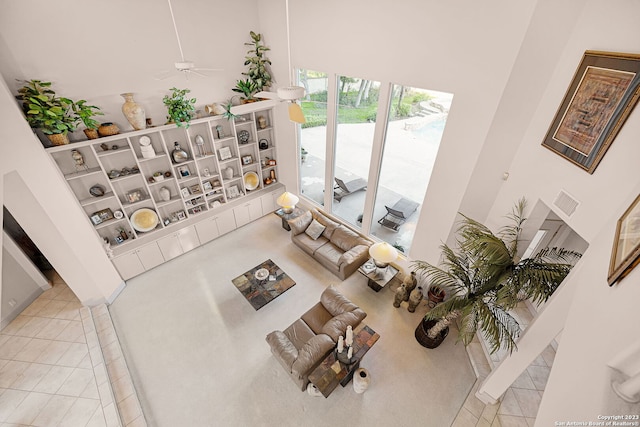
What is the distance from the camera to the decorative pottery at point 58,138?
419 centimetres

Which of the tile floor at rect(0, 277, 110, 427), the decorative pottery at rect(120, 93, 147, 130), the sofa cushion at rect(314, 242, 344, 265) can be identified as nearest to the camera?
the tile floor at rect(0, 277, 110, 427)

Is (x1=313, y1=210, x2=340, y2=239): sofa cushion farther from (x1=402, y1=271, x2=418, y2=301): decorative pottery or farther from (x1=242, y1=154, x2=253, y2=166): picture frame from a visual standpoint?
(x1=242, y1=154, x2=253, y2=166): picture frame

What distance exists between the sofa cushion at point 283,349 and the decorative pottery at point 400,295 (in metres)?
2.20

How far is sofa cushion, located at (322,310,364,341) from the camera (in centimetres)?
400

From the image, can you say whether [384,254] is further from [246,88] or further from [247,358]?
[246,88]

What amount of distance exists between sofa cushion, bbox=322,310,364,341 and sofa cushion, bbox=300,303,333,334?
30cm

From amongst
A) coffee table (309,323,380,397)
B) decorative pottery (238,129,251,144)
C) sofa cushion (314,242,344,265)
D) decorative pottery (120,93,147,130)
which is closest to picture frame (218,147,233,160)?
decorative pottery (238,129,251,144)

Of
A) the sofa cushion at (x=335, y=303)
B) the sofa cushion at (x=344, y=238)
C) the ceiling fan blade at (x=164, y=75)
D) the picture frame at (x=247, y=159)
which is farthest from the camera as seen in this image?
the picture frame at (x=247, y=159)

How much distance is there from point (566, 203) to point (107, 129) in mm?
6702

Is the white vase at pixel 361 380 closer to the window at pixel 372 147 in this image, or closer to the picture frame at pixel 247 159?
the window at pixel 372 147

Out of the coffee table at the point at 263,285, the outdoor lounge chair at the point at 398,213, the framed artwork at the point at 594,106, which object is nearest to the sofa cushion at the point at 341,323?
the coffee table at the point at 263,285

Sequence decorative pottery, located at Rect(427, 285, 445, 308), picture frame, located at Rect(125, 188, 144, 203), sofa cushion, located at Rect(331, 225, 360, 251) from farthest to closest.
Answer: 1. sofa cushion, located at Rect(331, 225, 360, 251)
2. picture frame, located at Rect(125, 188, 144, 203)
3. decorative pottery, located at Rect(427, 285, 445, 308)

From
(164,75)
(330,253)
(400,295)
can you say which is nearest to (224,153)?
(164,75)

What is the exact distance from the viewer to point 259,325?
16.1 feet
